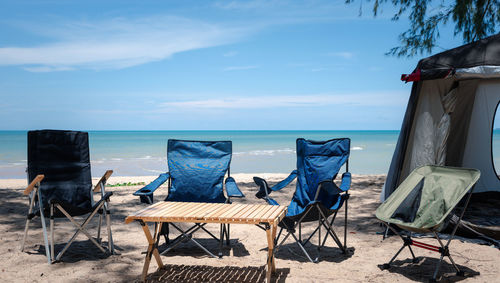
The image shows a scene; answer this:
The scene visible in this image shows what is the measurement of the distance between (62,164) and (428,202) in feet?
9.19

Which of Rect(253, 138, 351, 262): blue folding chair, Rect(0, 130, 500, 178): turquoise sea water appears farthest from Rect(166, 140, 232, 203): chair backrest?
Rect(0, 130, 500, 178): turquoise sea water

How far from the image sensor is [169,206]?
2.87 metres

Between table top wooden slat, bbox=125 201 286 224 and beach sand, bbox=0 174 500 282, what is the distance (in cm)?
44

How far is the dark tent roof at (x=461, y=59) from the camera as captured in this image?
3.72 m

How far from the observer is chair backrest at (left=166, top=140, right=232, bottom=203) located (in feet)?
11.6

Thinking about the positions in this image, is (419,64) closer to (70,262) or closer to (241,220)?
(241,220)

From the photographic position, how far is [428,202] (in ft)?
9.74

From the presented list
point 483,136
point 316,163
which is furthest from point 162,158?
point 316,163

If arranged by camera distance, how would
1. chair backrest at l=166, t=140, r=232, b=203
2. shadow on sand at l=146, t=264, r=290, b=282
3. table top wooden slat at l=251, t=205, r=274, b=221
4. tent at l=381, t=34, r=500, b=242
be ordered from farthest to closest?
tent at l=381, t=34, r=500, b=242, chair backrest at l=166, t=140, r=232, b=203, shadow on sand at l=146, t=264, r=290, b=282, table top wooden slat at l=251, t=205, r=274, b=221

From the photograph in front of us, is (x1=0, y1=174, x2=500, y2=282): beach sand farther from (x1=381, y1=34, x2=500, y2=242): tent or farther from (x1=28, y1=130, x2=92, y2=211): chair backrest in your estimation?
(x1=381, y1=34, x2=500, y2=242): tent

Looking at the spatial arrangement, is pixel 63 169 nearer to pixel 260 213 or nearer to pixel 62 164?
pixel 62 164

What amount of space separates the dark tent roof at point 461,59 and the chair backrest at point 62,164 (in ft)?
9.75

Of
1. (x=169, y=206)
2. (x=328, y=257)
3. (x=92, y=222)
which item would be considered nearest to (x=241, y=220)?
(x=169, y=206)

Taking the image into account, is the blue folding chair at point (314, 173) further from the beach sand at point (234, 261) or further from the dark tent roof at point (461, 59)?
the dark tent roof at point (461, 59)
